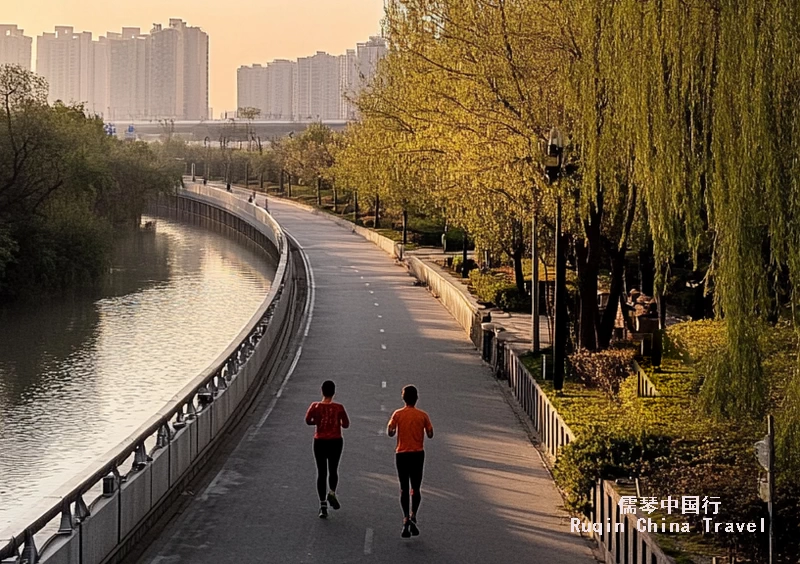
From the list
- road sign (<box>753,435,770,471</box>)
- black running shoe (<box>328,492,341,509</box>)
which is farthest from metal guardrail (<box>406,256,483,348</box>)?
road sign (<box>753,435,770,471</box>)

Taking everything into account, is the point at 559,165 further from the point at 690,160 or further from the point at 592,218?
the point at 690,160

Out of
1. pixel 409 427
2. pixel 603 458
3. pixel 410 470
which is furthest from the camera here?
pixel 603 458

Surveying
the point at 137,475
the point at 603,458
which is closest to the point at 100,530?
the point at 137,475

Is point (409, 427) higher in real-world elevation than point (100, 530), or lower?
higher

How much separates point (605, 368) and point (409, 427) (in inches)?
476

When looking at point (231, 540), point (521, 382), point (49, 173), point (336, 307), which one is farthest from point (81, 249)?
point (231, 540)

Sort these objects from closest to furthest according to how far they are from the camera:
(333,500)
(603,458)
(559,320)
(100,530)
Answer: (100,530) < (603,458) < (333,500) < (559,320)

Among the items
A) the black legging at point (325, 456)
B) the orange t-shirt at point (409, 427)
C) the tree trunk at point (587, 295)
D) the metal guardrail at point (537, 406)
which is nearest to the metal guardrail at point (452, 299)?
the tree trunk at point (587, 295)

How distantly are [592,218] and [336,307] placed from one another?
22.0 m

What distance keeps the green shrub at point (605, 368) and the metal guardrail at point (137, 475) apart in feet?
23.2

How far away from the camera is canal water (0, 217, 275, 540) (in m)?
26.5

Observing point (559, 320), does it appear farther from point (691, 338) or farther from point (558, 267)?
point (691, 338)

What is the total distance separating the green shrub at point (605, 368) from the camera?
24.6 m

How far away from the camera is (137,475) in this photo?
46.3ft
